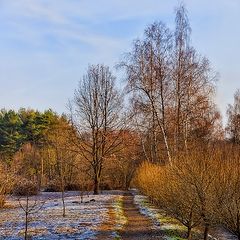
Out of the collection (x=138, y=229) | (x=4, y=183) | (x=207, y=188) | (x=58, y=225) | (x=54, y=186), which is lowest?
(x=138, y=229)

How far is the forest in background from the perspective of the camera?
12047 millimetres

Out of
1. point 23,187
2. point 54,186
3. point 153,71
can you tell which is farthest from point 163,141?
point 54,186

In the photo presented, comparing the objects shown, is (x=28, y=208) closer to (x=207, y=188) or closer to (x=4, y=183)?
(x=4, y=183)

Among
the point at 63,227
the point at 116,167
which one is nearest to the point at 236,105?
the point at 116,167

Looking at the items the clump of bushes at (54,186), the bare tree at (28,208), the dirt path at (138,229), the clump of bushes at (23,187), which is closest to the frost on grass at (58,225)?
the bare tree at (28,208)

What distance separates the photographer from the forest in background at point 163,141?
12.0 metres

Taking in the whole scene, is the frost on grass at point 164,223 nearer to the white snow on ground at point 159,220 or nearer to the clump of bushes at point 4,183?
the white snow on ground at point 159,220

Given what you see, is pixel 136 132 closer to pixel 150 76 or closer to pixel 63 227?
pixel 150 76

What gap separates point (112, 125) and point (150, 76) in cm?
1520

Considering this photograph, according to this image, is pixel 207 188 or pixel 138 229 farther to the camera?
pixel 138 229

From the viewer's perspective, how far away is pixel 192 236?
1444 cm

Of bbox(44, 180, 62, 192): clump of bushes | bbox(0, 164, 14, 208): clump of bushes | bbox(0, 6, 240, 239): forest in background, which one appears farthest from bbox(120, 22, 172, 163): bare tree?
bbox(44, 180, 62, 192): clump of bushes

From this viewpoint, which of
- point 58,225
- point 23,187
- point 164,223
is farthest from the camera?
point 23,187

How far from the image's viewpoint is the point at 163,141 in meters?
24.7
